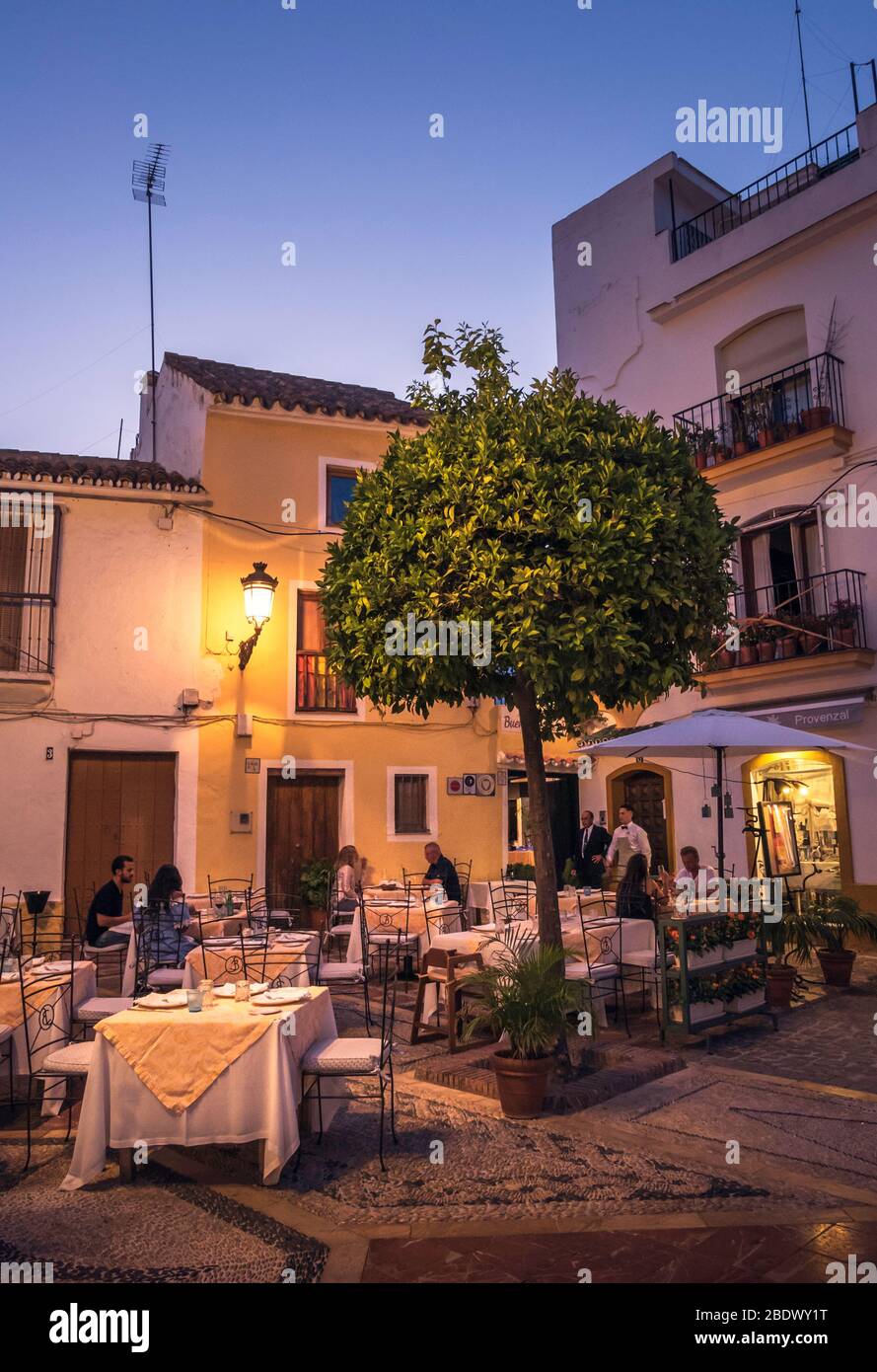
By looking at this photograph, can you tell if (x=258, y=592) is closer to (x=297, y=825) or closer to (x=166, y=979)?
(x=297, y=825)

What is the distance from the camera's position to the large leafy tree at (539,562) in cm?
656

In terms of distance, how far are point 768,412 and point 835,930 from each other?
846 cm

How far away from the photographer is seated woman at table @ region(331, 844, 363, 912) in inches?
480

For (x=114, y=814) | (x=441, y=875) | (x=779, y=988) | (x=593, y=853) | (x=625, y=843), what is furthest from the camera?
(x=114, y=814)

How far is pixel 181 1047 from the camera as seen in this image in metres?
5.06

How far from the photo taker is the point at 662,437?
7.18 metres

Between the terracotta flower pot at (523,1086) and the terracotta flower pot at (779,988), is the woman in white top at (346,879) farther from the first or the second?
the terracotta flower pot at (523,1086)

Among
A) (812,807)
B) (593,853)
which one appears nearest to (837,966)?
(593,853)

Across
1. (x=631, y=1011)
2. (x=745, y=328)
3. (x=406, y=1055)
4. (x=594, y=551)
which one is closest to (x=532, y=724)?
(x=594, y=551)

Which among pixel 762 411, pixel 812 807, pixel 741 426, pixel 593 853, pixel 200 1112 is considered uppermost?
pixel 762 411

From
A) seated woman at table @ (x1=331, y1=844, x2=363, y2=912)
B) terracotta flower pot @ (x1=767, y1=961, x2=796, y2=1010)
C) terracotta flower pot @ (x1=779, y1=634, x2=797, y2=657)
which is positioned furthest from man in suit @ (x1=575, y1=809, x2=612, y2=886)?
terracotta flower pot @ (x1=767, y1=961, x2=796, y2=1010)

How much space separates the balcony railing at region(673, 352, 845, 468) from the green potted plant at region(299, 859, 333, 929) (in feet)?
27.0
